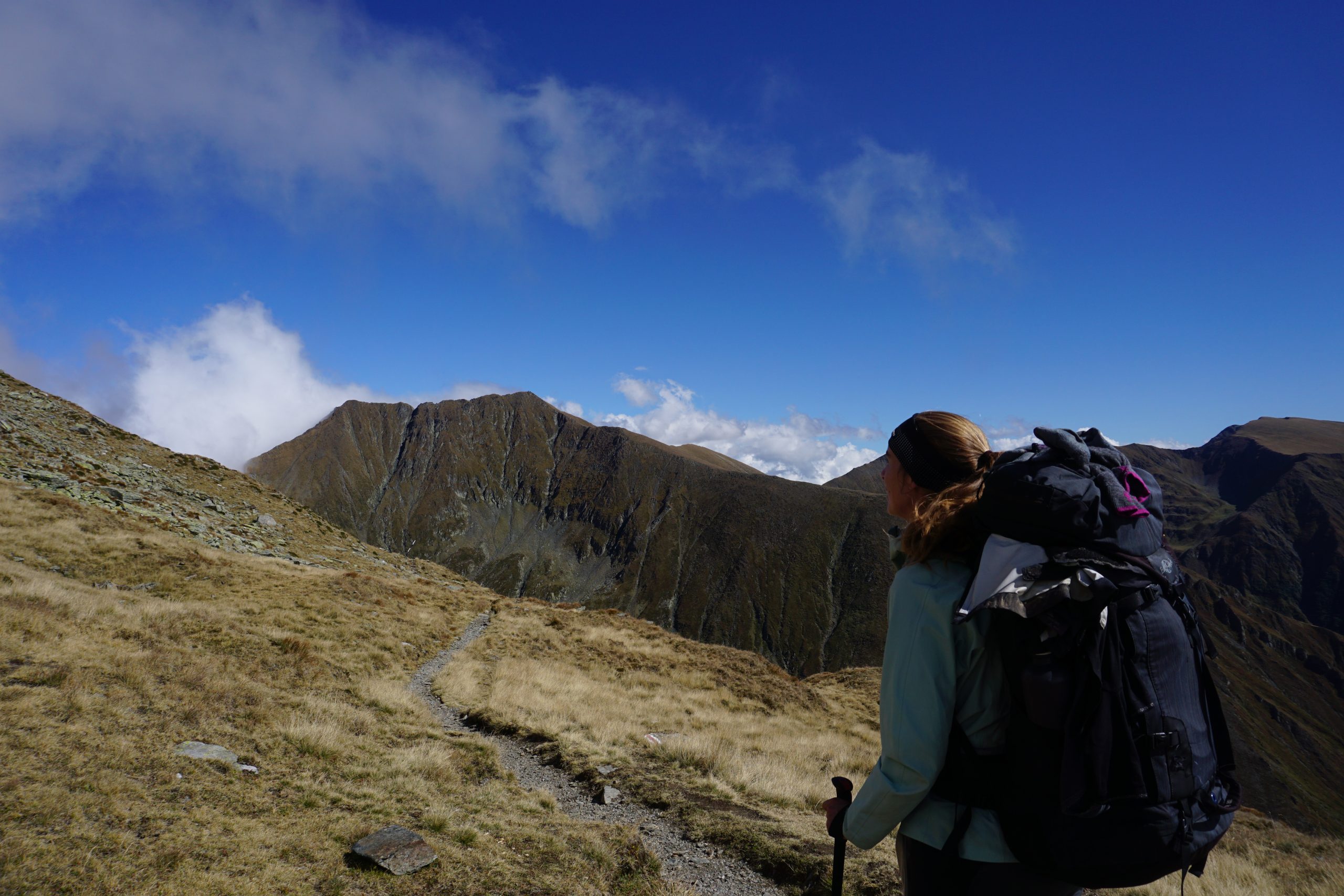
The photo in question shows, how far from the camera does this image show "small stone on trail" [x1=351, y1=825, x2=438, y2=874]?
6930 millimetres

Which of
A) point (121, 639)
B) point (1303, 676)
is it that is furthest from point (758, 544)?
point (121, 639)

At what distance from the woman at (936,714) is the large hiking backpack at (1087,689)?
0.09m

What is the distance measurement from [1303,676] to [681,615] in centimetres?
15788

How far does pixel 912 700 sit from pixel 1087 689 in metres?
0.68

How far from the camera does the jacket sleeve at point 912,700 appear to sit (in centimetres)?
270

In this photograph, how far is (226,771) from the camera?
27.7ft

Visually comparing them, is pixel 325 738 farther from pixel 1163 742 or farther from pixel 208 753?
pixel 1163 742

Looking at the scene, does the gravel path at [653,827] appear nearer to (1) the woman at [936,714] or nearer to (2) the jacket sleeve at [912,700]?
(1) the woman at [936,714]

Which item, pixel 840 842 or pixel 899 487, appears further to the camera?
pixel 840 842

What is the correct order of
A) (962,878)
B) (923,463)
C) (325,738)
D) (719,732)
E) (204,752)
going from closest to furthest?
(962,878) → (923,463) → (204,752) → (325,738) → (719,732)

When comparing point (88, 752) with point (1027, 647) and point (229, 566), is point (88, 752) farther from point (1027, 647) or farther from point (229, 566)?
point (229, 566)

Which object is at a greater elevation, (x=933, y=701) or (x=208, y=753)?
(x=933, y=701)

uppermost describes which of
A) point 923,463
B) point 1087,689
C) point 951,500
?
point 923,463

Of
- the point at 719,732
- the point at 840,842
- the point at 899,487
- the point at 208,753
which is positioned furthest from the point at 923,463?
the point at 719,732
